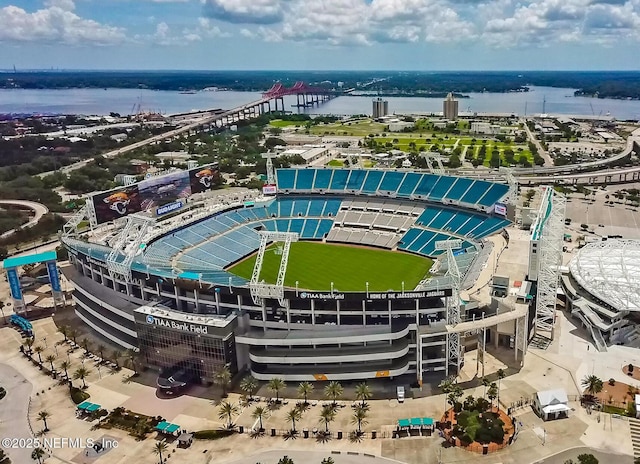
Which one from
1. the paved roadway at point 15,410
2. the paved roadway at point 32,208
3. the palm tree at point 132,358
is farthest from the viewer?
the paved roadway at point 32,208

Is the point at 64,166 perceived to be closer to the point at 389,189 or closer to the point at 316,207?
the point at 316,207

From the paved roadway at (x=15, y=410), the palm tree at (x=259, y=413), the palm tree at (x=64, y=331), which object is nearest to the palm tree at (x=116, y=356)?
the palm tree at (x=64, y=331)

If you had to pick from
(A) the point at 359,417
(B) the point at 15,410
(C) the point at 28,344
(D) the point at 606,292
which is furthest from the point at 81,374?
(D) the point at 606,292

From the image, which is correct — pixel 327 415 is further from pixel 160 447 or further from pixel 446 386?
pixel 160 447

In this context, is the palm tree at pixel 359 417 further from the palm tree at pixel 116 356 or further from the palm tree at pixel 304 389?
the palm tree at pixel 116 356

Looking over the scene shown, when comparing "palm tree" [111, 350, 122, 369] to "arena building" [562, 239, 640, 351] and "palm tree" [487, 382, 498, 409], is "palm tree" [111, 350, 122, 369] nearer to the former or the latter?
"palm tree" [487, 382, 498, 409]

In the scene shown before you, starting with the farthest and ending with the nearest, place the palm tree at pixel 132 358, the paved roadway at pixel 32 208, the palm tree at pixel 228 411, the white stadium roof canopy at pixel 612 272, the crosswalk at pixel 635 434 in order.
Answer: the paved roadway at pixel 32 208 → the white stadium roof canopy at pixel 612 272 → the palm tree at pixel 132 358 → the palm tree at pixel 228 411 → the crosswalk at pixel 635 434

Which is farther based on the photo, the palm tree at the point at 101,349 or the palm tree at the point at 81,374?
the palm tree at the point at 101,349
